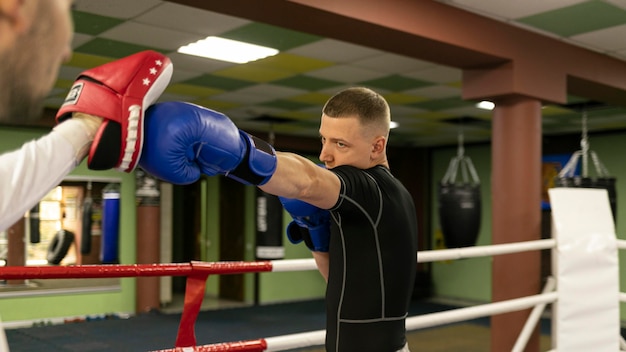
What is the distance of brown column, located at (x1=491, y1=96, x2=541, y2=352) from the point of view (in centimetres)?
388

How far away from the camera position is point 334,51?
4316 mm

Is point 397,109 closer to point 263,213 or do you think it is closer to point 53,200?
point 263,213

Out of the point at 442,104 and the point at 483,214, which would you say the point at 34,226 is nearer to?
the point at 442,104

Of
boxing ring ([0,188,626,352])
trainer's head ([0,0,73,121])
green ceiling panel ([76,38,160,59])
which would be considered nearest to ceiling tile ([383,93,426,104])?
green ceiling panel ([76,38,160,59])

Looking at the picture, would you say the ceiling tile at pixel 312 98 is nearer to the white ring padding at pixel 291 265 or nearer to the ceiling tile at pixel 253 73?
the ceiling tile at pixel 253 73

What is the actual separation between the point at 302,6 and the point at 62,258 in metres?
5.21

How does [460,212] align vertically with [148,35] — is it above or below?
below

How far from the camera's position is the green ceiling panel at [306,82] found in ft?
17.2

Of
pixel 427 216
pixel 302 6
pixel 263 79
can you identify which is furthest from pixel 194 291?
pixel 427 216

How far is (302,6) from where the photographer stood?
2736mm

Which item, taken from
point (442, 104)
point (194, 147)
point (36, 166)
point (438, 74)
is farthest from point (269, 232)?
point (36, 166)

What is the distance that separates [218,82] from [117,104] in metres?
4.52

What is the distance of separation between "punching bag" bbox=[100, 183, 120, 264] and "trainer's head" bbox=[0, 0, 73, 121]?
6740 millimetres

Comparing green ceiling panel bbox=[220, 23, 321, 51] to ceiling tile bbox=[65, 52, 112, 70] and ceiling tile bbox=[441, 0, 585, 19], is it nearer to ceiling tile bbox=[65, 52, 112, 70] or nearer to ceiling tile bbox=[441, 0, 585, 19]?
ceiling tile bbox=[441, 0, 585, 19]
